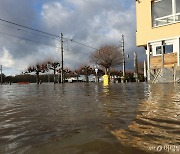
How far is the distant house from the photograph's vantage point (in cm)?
1791

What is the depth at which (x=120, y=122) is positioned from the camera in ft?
Result: 10.9

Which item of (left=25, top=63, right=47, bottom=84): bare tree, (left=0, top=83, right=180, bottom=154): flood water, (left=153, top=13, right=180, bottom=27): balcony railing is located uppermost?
(left=153, top=13, right=180, bottom=27): balcony railing

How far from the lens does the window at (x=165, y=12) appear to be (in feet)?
59.0

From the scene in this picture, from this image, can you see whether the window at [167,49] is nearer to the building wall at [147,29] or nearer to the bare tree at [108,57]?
the building wall at [147,29]

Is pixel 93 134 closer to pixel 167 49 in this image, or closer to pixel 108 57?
pixel 167 49

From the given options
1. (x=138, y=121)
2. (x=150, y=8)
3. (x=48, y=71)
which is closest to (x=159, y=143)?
(x=138, y=121)

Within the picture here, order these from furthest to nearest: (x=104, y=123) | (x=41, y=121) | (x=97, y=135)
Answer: (x=41, y=121), (x=104, y=123), (x=97, y=135)

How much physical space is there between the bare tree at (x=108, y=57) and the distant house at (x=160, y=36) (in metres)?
27.6

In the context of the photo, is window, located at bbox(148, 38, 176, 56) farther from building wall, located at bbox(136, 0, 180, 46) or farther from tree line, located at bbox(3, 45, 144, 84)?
tree line, located at bbox(3, 45, 144, 84)

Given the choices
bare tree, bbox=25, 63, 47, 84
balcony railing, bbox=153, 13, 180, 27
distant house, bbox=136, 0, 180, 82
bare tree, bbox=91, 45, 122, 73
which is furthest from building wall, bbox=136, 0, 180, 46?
bare tree, bbox=25, 63, 47, 84

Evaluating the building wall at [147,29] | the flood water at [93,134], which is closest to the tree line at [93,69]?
the building wall at [147,29]

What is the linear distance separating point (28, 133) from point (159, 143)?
140 cm

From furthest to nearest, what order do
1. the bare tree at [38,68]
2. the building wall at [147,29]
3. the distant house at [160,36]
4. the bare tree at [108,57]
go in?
the bare tree at [38,68], the bare tree at [108,57], the building wall at [147,29], the distant house at [160,36]

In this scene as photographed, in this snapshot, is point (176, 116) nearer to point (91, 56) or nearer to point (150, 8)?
point (150, 8)
